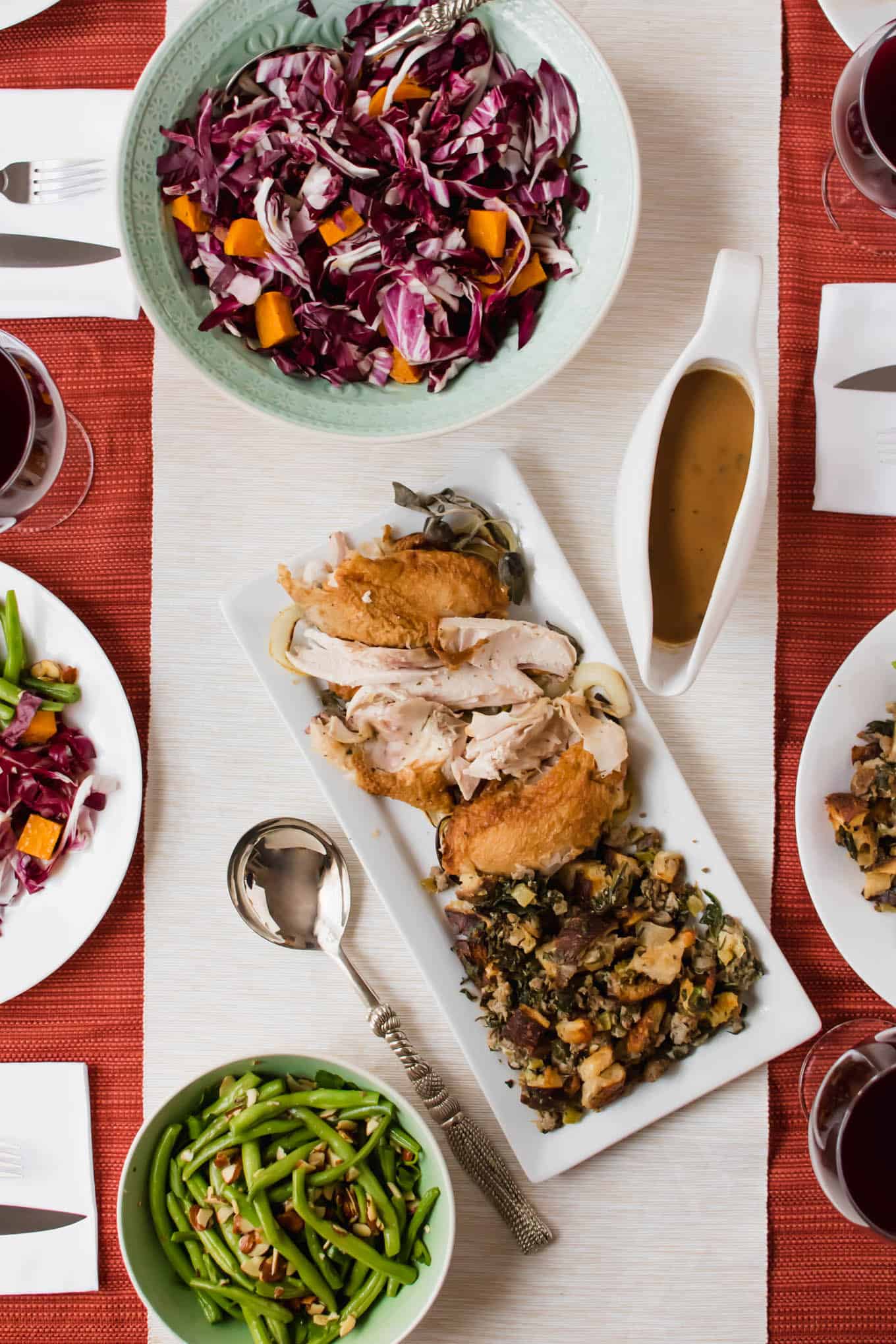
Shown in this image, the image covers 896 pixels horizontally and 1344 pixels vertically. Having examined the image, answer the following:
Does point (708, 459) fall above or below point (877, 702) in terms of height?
A: above

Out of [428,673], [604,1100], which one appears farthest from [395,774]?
[604,1100]

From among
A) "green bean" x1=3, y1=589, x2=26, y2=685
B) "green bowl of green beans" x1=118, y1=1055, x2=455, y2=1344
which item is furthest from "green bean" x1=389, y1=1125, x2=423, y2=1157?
"green bean" x1=3, y1=589, x2=26, y2=685

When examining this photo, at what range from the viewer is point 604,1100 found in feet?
5.32

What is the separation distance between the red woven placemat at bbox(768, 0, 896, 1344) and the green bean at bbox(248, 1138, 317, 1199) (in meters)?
0.78

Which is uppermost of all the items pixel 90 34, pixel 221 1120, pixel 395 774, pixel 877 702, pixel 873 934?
pixel 90 34

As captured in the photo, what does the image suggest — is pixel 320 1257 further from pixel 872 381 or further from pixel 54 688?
pixel 872 381

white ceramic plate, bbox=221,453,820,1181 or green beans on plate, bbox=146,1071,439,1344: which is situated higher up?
white ceramic plate, bbox=221,453,820,1181

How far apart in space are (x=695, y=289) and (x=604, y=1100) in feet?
4.29

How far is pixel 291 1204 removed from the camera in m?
1.63

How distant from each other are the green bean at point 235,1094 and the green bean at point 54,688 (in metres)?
0.68

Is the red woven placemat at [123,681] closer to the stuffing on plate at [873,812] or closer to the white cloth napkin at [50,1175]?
the white cloth napkin at [50,1175]

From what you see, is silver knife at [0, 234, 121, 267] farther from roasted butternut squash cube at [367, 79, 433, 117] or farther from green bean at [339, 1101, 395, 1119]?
green bean at [339, 1101, 395, 1119]

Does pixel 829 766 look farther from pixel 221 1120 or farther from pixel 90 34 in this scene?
pixel 90 34

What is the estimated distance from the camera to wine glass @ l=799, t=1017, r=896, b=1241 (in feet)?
5.12
